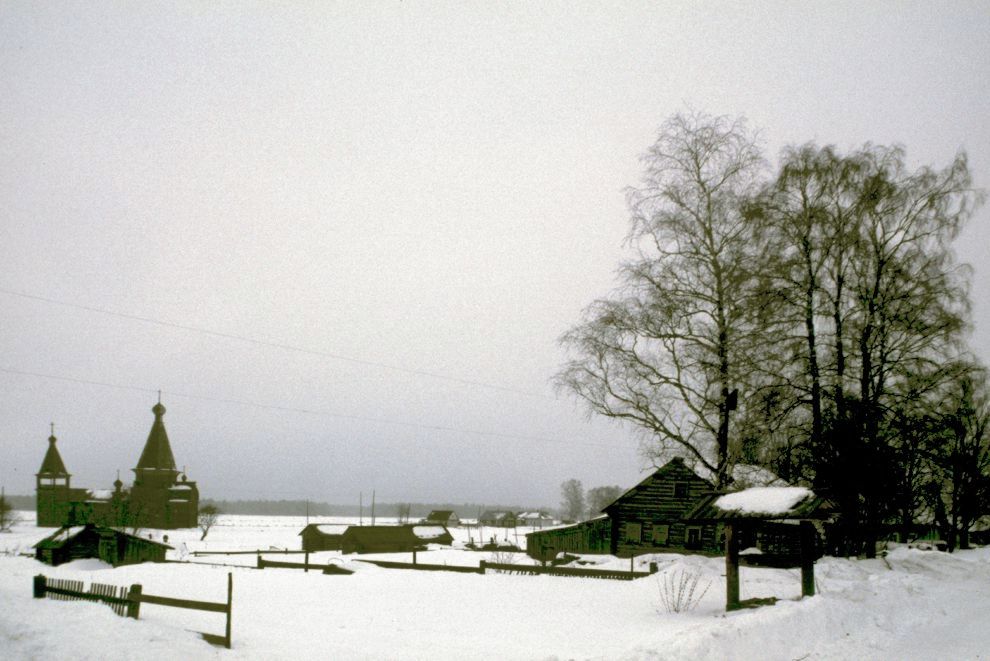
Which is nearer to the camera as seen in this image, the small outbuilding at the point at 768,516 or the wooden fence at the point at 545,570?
the small outbuilding at the point at 768,516

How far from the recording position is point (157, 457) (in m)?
93.3

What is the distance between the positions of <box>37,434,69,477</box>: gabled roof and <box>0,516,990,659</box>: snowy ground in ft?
326

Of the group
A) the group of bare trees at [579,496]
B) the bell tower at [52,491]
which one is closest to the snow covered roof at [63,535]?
the bell tower at [52,491]

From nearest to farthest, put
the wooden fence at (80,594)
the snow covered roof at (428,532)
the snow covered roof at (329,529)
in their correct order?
the wooden fence at (80,594) < the snow covered roof at (329,529) < the snow covered roof at (428,532)

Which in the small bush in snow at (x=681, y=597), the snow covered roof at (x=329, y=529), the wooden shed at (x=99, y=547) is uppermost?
the small bush in snow at (x=681, y=597)

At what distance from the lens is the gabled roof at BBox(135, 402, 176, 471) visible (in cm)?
9281

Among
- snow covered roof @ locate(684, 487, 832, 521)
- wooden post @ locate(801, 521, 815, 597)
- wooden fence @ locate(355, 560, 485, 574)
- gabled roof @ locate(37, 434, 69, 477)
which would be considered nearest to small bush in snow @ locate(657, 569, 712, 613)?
snow covered roof @ locate(684, 487, 832, 521)

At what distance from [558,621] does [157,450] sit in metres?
89.4

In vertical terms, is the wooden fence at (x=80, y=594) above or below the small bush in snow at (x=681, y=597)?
above

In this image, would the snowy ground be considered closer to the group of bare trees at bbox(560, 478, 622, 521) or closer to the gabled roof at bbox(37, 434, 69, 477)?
the gabled roof at bbox(37, 434, 69, 477)

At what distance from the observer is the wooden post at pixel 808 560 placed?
15828 millimetres

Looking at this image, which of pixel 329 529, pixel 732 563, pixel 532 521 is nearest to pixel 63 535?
pixel 329 529

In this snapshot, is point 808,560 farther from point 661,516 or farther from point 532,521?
point 532,521

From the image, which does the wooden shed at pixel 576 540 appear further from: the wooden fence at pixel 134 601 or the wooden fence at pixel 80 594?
the wooden fence at pixel 134 601
